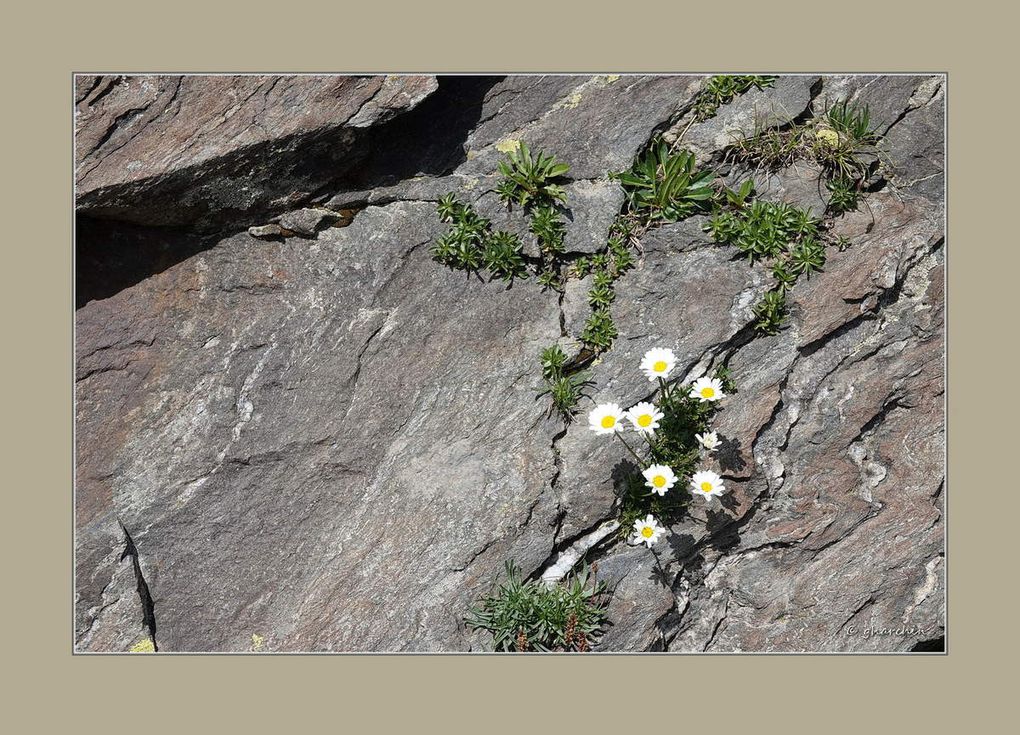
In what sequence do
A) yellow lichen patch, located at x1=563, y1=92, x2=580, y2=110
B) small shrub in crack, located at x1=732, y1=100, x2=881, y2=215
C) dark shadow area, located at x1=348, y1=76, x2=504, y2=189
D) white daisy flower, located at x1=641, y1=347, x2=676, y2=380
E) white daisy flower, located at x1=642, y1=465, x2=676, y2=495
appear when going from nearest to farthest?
1. white daisy flower, located at x1=642, y1=465, x2=676, y2=495
2. white daisy flower, located at x1=641, y1=347, x2=676, y2=380
3. small shrub in crack, located at x1=732, y1=100, x2=881, y2=215
4. dark shadow area, located at x1=348, y1=76, x2=504, y2=189
5. yellow lichen patch, located at x1=563, y1=92, x2=580, y2=110

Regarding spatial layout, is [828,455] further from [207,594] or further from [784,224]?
[207,594]

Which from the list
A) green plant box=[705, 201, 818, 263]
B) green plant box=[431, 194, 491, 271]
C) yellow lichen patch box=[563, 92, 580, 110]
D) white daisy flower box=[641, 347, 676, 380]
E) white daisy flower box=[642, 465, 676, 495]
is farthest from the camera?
yellow lichen patch box=[563, 92, 580, 110]

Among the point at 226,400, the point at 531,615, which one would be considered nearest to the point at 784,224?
the point at 531,615

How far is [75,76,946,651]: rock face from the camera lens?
5844 millimetres

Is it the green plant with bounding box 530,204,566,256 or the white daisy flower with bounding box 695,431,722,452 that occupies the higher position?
the green plant with bounding box 530,204,566,256

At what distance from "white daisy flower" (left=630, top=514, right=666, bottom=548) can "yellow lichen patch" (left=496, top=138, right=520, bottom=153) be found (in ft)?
10.1

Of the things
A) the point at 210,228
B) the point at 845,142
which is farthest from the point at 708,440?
the point at 210,228

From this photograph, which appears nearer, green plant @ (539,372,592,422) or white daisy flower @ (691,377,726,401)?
white daisy flower @ (691,377,726,401)

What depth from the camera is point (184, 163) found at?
19.4 feet

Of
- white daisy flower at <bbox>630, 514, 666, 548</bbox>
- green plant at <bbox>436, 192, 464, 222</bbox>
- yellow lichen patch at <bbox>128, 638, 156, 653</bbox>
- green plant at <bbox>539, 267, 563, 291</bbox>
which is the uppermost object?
green plant at <bbox>436, 192, 464, 222</bbox>

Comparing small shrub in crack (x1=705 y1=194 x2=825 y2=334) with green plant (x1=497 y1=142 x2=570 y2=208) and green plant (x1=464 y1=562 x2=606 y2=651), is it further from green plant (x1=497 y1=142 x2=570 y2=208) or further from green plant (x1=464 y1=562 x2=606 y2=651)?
green plant (x1=464 y1=562 x2=606 y2=651)

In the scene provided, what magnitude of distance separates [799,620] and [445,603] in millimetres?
2544

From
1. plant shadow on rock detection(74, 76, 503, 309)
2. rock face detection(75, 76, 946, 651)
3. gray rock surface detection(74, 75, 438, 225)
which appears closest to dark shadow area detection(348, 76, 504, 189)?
plant shadow on rock detection(74, 76, 503, 309)

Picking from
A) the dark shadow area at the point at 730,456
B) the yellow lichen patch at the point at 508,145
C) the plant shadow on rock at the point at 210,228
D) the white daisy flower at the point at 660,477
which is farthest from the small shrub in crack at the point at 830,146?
the white daisy flower at the point at 660,477
